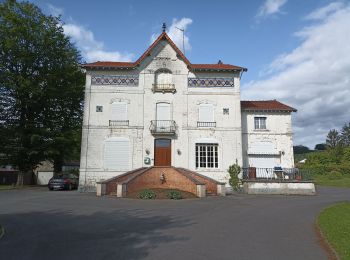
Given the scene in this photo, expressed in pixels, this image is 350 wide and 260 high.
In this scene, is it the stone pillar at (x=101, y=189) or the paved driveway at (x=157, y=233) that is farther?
the stone pillar at (x=101, y=189)

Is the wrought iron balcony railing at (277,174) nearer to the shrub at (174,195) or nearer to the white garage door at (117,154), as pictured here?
the shrub at (174,195)

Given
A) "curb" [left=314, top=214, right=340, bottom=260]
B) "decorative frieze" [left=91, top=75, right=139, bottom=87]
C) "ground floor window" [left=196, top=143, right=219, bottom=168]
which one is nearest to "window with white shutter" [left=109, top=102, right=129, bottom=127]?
"decorative frieze" [left=91, top=75, right=139, bottom=87]

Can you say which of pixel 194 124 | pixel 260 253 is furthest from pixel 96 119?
pixel 260 253

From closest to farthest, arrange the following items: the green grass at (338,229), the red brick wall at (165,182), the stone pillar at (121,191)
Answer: the green grass at (338,229) → the stone pillar at (121,191) → the red brick wall at (165,182)

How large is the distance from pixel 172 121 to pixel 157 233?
17576 mm

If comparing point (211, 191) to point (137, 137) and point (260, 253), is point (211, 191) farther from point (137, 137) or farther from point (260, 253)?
point (260, 253)

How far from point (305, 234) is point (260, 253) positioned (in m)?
2.85

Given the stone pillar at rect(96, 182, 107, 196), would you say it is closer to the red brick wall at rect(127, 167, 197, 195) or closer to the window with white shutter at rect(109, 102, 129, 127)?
the red brick wall at rect(127, 167, 197, 195)

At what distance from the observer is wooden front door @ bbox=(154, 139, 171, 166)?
26062mm

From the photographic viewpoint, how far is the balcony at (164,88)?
26.8m

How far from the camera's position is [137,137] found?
85.8ft

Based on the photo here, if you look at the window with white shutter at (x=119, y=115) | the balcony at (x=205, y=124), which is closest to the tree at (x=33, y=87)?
the window with white shutter at (x=119, y=115)

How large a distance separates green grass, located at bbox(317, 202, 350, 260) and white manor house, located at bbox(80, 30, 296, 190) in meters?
13.7

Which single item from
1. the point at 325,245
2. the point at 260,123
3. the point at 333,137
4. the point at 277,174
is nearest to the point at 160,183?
the point at 277,174
